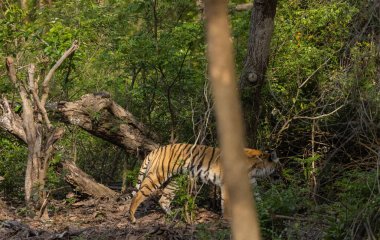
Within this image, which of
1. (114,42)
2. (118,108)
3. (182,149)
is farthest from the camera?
(114,42)

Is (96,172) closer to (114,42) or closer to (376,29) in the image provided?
(114,42)

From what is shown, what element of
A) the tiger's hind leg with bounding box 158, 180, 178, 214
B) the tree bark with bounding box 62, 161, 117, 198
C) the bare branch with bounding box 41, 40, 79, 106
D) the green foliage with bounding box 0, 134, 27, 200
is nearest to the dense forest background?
the green foliage with bounding box 0, 134, 27, 200

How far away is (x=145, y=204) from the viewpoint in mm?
12328

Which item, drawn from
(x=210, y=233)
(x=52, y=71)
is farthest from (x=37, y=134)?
(x=210, y=233)

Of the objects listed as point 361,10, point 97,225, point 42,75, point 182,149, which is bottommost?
point 97,225

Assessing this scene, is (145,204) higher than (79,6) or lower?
lower

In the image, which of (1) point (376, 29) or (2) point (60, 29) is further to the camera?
(2) point (60, 29)

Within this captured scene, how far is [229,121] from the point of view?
2777mm

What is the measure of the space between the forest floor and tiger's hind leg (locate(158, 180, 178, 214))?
124mm

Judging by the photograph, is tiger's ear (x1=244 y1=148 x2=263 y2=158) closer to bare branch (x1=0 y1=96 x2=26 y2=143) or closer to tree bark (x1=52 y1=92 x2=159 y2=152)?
tree bark (x1=52 y1=92 x2=159 y2=152)

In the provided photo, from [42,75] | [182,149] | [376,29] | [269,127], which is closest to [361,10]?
[376,29]

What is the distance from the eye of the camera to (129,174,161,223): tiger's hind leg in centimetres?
1135

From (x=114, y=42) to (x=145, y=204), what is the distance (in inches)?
127

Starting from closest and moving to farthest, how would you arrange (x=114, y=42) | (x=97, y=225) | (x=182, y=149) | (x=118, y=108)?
(x=97, y=225) → (x=182, y=149) → (x=118, y=108) → (x=114, y=42)
